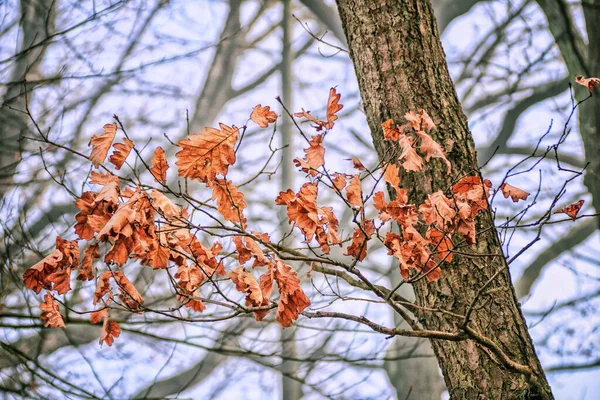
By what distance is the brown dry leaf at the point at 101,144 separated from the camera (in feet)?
5.67

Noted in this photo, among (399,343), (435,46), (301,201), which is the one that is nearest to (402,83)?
(435,46)

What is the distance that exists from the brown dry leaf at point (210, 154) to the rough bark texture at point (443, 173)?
2.16 ft

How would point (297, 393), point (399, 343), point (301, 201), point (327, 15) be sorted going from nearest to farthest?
point (301, 201), point (297, 393), point (399, 343), point (327, 15)

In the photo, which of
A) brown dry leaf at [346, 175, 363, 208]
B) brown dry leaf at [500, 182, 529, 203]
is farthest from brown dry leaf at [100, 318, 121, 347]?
brown dry leaf at [500, 182, 529, 203]

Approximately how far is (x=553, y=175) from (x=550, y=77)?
4.51ft

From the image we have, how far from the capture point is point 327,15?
24.8ft

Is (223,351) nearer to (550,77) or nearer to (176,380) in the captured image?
(176,380)

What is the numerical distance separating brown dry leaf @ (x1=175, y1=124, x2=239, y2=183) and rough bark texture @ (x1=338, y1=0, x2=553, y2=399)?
0.66m

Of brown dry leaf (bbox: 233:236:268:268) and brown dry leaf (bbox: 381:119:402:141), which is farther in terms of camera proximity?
brown dry leaf (bbox: 381:119:402:141)

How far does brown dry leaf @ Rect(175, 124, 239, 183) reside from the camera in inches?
67.6

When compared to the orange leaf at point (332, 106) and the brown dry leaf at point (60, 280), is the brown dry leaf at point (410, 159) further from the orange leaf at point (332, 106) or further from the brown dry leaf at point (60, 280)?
the brown dry leaf at point (60, 280)

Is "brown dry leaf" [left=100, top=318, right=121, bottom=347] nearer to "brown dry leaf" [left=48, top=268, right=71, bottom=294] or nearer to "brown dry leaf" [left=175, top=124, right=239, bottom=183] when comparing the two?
"brown dry leaf" [left=48, top=268, right=71, bottom=294]

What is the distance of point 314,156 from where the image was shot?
1806 millimetres

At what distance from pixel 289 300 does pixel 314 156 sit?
459 millimetres
